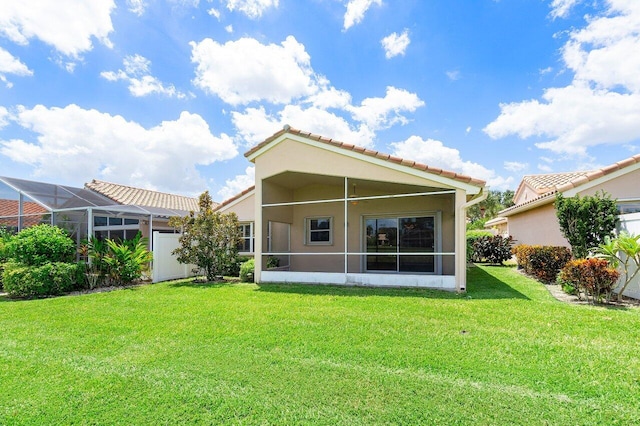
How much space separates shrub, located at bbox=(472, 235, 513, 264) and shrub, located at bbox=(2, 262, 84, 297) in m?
20.1

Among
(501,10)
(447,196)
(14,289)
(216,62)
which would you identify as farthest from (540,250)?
(14,289)

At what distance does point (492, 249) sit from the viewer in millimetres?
18641

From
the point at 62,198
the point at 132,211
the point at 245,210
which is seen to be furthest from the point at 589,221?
the point at 62,198

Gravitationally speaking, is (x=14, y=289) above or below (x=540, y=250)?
below

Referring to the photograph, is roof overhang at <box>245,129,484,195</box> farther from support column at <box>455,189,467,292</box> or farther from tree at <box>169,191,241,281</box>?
tree at <box>169,191,241,281</box>

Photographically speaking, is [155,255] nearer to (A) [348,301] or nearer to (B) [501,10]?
(A) [348,301]

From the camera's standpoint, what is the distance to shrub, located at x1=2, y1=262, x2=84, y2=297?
9766 millimetres

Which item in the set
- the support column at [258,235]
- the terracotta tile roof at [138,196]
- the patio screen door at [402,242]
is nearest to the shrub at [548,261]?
the patio screen door at [402,242]

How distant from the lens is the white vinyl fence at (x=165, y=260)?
12797mm

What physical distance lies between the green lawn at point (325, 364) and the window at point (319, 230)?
645cm

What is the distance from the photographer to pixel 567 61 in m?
13.0

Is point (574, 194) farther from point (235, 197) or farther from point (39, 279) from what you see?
point (39, 279)

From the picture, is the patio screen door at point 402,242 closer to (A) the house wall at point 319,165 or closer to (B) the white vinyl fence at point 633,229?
(A) the house wall at point 319,165

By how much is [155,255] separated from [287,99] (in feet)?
30.7
